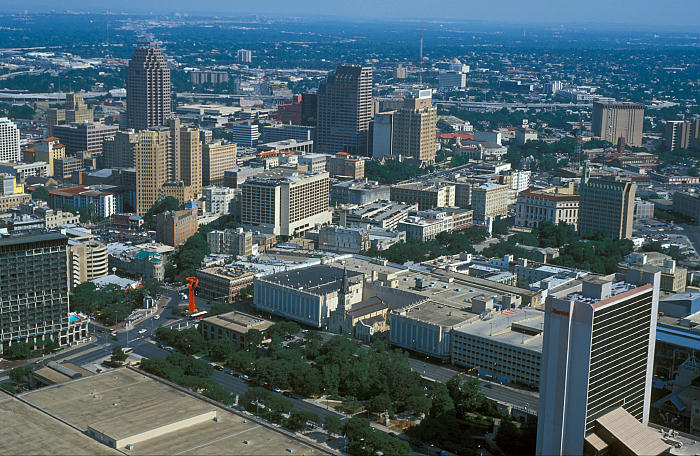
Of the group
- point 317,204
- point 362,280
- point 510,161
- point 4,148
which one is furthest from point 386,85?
point 362,280

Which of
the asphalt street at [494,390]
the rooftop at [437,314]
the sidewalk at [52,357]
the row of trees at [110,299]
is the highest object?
the rooftop at [437,314]

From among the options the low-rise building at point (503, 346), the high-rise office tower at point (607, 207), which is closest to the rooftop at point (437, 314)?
the low-rise building at point (503, 346)

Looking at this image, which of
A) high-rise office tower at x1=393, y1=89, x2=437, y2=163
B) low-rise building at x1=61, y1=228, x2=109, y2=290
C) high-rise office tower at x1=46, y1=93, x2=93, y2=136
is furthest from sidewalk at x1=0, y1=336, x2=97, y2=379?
high-rise office tower at x1=46, y1=93, x2=93, y2=136

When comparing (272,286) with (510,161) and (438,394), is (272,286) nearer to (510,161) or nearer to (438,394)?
(438,394)

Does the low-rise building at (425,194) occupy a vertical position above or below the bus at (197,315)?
above

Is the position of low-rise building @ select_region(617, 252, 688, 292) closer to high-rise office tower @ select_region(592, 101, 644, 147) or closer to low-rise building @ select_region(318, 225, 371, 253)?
low-rise building @ select_region(318, 225, 371, 253)

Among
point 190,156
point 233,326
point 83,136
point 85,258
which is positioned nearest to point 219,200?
point 190,156

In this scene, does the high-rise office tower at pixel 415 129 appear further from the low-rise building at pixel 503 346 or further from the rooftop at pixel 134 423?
the rooftop at pixel 134 423
